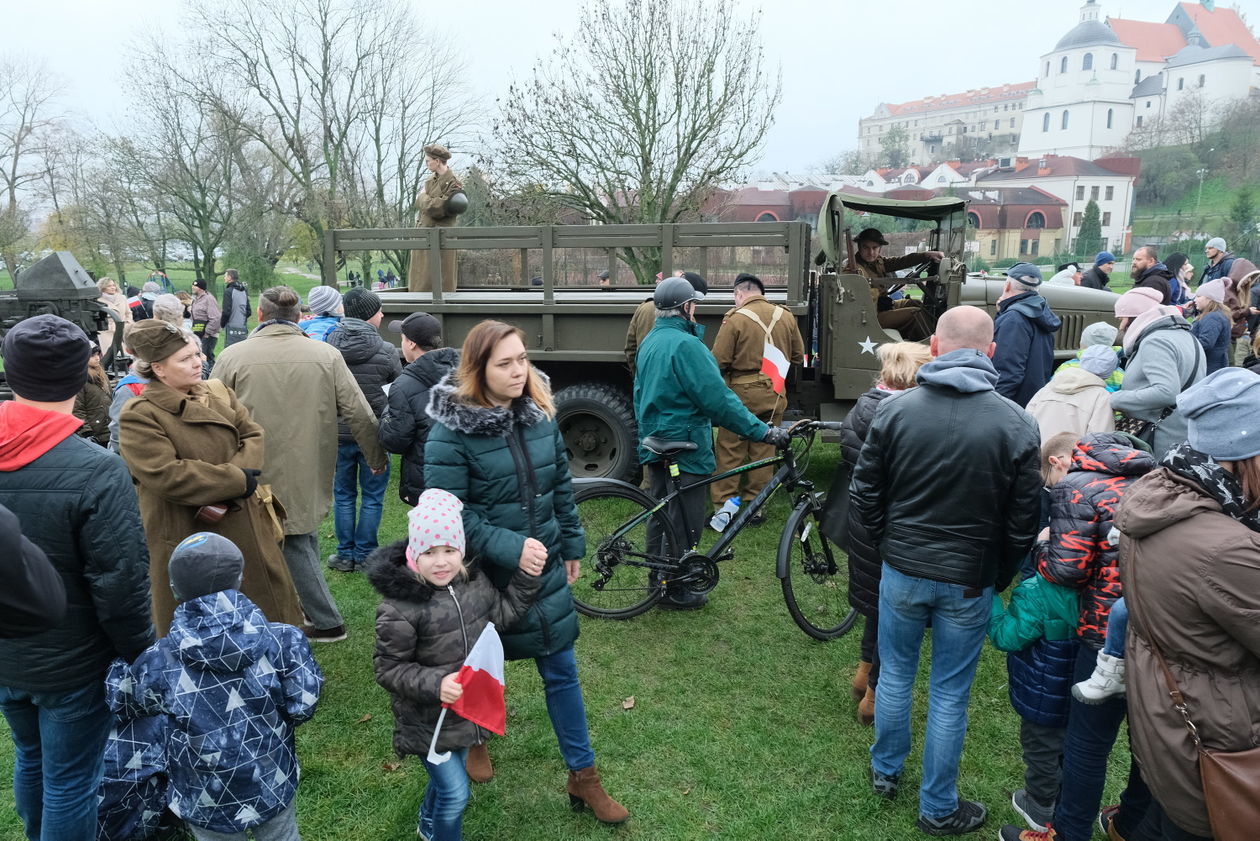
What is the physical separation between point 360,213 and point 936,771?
24.6 m

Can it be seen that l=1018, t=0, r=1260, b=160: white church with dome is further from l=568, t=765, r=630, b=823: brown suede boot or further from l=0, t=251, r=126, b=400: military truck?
l=568, t=765, r=630, b=823: brown suede boot

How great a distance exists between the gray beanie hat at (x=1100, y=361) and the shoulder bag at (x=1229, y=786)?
2510 millimetres

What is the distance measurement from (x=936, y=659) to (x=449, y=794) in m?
1.75

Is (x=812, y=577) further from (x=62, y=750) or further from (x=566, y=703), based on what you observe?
(x=62, y=750)

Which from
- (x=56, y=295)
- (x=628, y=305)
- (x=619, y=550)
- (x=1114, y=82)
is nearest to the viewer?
(x=619, y=550)

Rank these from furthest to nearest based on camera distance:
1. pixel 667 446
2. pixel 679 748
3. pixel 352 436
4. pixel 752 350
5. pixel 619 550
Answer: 1. pixel 752 350
2. pixel 352 436
3. pixel 619 550
4. pixel 667 446
5. pixel 679 748

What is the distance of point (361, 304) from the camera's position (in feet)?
17.7

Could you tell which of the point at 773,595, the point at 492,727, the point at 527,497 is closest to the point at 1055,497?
the point at 527,497

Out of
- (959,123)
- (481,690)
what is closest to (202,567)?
(481,690)

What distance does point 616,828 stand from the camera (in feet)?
10.4

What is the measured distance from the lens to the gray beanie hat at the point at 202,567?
234cm

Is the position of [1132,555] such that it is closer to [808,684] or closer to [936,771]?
[936,771]

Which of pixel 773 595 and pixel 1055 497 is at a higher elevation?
pixel 1055 497

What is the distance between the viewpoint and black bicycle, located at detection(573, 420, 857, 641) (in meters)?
4.55
